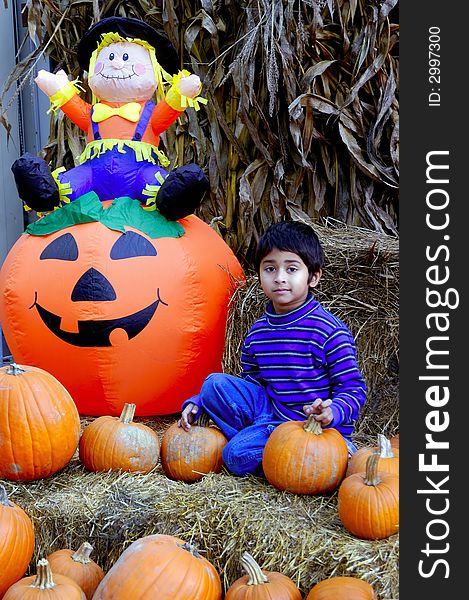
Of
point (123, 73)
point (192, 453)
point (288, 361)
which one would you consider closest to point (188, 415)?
point (192, 453)

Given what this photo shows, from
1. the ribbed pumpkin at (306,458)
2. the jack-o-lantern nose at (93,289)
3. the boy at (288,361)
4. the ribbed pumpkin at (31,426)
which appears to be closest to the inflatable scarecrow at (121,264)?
the jack-o-lantern nose at (93,289)

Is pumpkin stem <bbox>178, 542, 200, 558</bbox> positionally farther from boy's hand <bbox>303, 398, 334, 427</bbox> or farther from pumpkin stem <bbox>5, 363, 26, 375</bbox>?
pumpkin stem <bbox>5, 363, 26, 375</bbox>

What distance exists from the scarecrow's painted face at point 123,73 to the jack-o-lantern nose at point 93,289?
845mm

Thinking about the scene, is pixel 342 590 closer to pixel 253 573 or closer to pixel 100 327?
pixel 253 573

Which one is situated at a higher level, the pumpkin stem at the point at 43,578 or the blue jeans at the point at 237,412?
the blue jeans at the point at 237,412

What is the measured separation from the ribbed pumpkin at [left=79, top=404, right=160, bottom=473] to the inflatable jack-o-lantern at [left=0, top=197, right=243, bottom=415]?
1.59 feet

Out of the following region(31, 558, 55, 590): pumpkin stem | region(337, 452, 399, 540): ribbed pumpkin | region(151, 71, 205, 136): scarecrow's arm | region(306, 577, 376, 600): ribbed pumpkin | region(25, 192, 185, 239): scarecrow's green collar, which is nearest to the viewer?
region(306, 577, 376, 600): ribbed pumpkin

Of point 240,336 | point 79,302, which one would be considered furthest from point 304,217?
point 79,302

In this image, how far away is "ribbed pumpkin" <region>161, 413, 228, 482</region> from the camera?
2340mm

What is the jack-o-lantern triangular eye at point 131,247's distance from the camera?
9.23 feet

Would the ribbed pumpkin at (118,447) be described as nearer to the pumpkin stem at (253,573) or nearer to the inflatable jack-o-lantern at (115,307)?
the inflatable jack-o-lantern at (115,307)

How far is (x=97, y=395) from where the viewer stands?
2871 mm

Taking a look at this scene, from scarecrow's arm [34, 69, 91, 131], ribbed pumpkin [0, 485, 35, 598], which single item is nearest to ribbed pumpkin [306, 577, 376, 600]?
ribbed pumpkin [0, 485, 35, 598]

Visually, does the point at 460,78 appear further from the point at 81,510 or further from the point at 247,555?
the point at 81,510
